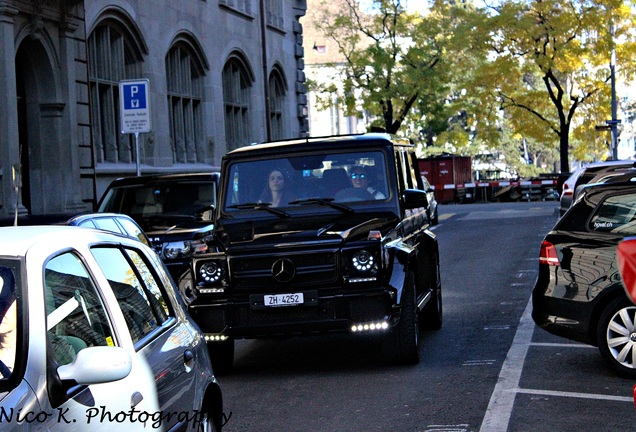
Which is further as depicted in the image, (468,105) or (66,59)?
(468,105)

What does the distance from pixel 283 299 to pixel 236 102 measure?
26201mm

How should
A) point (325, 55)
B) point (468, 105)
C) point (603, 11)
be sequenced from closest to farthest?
point (603, 11) < point (468, 105) < point (325, 55)

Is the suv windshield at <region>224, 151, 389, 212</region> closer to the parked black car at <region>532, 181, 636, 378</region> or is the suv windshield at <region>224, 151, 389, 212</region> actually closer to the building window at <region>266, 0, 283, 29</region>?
the parked black car at <region>532, 181, 636, 378</region>

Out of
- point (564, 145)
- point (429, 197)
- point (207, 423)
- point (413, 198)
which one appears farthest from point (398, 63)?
point (207, 423)

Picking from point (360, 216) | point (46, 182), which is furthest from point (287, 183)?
point (46, 182)

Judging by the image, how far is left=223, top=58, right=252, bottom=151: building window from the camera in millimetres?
34969

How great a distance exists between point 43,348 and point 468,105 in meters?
45.5

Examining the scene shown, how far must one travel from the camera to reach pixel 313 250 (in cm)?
977

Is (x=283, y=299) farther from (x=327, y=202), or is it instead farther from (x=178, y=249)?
(x=178, y=249)

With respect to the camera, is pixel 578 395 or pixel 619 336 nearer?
pixel 578 395

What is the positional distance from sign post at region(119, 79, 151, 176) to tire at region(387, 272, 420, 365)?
8.80 meters

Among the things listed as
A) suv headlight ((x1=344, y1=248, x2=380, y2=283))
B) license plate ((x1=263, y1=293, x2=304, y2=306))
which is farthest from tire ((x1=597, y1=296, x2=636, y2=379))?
license plate ((x1=263, y1=293, x2=304, y2=306))

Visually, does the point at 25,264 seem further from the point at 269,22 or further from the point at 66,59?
the point at 269,22

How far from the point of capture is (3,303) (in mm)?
4047
